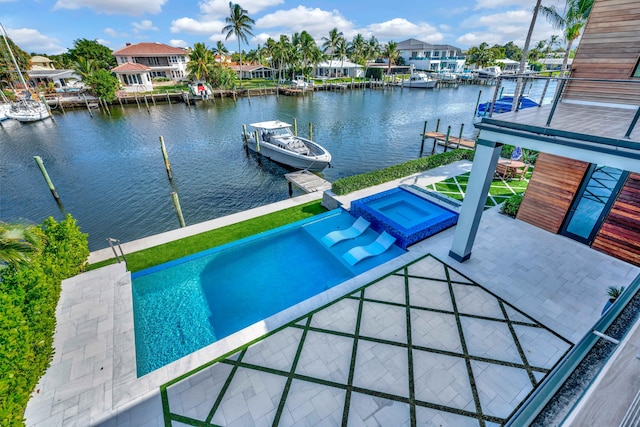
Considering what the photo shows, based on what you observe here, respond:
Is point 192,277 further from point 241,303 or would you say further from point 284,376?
point 284,376

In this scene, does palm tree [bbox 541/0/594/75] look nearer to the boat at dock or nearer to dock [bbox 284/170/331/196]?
the boat at dock

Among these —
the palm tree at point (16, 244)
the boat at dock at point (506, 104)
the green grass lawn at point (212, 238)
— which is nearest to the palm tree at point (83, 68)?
the green grass lawn at point (212, 238)

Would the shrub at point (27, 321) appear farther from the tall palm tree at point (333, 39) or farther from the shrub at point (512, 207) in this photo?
the tall palm tree at point (333, 39)

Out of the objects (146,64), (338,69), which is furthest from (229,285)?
(338,69)

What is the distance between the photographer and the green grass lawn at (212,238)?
1016 cm

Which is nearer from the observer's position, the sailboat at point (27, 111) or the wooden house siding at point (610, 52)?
the wooden house siding at point (610, 52)

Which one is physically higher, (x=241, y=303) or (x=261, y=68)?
(x=261, y=68)

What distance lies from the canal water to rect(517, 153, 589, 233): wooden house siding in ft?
39.1

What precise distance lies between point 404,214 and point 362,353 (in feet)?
25.3

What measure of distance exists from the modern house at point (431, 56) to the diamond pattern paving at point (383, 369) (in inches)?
3541

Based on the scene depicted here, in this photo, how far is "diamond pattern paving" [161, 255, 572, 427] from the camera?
529cm

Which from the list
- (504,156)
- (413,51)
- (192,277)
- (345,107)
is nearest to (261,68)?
(345,107)

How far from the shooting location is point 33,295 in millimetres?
6078

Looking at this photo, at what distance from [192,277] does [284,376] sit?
5034 millimetres
